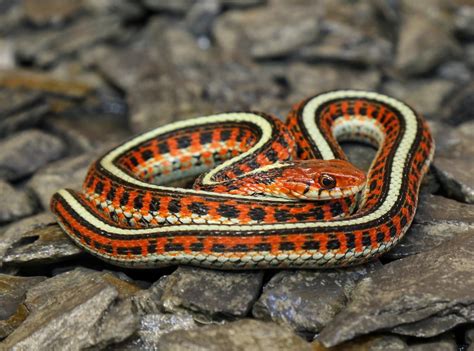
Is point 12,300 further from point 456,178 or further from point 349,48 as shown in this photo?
point 349,48

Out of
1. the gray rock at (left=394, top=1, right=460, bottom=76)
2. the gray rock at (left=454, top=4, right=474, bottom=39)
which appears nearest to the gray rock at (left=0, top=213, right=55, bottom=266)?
the gray rock at (left=394, top=1, right=460, bottom=76)

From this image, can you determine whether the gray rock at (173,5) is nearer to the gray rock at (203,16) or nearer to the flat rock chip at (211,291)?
the gray rock at (203,16)

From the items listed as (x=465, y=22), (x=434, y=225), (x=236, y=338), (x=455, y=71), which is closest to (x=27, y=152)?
(x=236, y=338)

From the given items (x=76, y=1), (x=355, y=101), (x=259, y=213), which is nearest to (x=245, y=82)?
(x=355, y=101)

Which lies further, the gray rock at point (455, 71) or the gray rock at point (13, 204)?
the gray rock at point (455, 71)

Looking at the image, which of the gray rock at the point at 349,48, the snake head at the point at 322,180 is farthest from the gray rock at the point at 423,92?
the snake head at the point at 322,180

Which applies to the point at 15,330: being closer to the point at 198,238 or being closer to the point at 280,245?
the point at 198,238

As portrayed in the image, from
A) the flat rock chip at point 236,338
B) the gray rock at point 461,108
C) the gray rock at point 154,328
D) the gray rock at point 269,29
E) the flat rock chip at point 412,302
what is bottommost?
the gray rock at point 154,328
